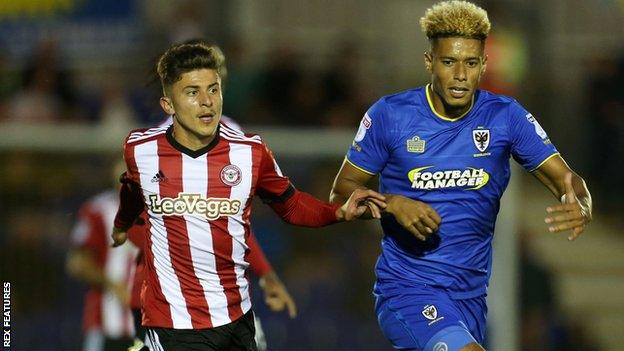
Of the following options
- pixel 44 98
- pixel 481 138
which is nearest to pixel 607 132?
pixel 44 98

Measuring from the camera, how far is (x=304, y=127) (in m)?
11.8

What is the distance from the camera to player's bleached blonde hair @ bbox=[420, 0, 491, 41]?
548 cm

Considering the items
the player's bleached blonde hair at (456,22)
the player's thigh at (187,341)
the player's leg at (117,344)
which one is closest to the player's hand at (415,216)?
the player's bleached blonde hair at (456,22)

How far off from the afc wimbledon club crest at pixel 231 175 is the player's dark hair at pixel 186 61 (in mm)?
426

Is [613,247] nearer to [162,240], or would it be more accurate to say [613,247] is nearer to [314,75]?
[314,75]

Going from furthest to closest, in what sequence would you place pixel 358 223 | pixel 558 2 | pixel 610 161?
pixel 558 2
pixel 610 161
pixel 358 223

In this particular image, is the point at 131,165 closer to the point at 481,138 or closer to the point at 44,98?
the point at 481,138

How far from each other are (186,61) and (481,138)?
4.43 feet

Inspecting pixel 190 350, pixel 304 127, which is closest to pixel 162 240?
pixel 190 350

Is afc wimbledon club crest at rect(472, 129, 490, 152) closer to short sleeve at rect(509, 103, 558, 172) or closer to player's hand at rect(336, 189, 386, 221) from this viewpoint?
short sleeve at rect(509, 103, 558, 172)

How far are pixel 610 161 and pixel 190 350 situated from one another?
7.93m

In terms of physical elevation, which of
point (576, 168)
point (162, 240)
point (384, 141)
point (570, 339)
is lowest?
point (570, 339)

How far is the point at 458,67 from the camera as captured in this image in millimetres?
5441

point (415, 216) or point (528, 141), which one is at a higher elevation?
point (528, 141)
